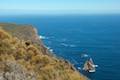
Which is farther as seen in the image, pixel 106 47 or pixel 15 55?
pixel 106 47

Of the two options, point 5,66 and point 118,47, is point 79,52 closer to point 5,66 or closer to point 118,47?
point 118,47

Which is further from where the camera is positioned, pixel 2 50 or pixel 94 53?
pixel 94 53

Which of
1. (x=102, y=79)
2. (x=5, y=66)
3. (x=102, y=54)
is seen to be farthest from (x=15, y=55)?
(x=102, y=54)

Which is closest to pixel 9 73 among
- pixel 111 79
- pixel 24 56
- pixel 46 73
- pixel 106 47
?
pixel 46 73

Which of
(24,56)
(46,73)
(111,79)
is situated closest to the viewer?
(46,73)

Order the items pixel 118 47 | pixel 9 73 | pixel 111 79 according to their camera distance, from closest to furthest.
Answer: pixel 9 73
pixel 111 79
pixel 118 47

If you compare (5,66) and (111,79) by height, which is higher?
(5,66)

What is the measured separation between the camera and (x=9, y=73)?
17.8 m

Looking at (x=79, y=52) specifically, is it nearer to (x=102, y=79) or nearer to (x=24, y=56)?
(x=102, y=79)

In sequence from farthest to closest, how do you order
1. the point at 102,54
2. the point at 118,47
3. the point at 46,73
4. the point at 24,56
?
the point at 118,47, the point at 102,54, the point at 24,56, the point at 46,73

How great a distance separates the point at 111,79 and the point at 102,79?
2652 millimetres

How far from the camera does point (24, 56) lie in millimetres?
23938

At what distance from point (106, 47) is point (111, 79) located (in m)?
62.5

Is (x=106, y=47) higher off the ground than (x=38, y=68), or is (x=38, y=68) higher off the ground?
(x=38, y=68)
